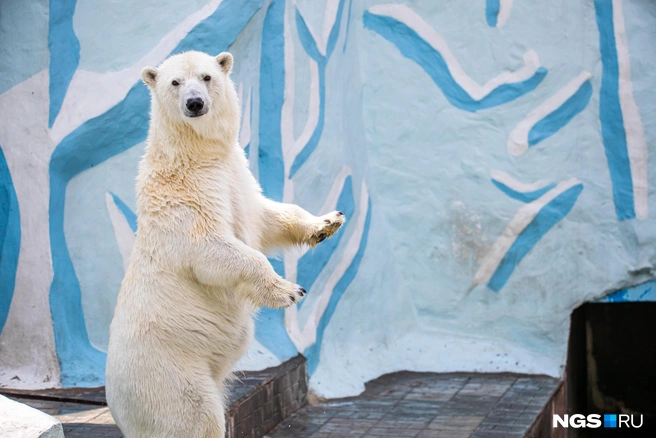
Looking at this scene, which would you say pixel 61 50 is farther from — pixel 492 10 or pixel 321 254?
pixel 492 10

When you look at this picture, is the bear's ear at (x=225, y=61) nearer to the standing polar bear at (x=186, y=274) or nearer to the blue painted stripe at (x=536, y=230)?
the standing polar bear at (x=186, y=274)

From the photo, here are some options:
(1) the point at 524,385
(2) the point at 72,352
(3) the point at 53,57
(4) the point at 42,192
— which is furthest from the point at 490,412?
(3) the point at 53,57

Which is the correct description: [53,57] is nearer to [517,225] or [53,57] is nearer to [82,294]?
[82,294]

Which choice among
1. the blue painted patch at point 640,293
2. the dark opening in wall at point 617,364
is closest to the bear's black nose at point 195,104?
the blue painted patch at point 640,293

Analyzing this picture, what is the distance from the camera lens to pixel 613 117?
20.1 ft

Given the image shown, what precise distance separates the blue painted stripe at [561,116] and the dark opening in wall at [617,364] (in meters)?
1.58

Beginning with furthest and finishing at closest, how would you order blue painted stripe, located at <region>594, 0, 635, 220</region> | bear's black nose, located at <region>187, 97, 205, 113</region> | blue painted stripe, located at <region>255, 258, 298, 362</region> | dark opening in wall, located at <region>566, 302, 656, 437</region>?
dark opening in wall, located at <region>566, 302, 656, 437</region> → blue painted stripe, located at <region>594, 0, 635, 220</region> → blue painted stripe, located at <region>255, 258, 298, 362</region> → bear's black nose, located at <region>187, 97, 205, 113</region>

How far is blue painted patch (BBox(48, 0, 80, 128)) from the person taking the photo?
4.95 meters

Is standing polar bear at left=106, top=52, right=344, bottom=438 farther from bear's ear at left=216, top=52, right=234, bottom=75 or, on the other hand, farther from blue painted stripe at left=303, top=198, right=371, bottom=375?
blue painted stripe at left=303, top=198, right=371, bottom=375

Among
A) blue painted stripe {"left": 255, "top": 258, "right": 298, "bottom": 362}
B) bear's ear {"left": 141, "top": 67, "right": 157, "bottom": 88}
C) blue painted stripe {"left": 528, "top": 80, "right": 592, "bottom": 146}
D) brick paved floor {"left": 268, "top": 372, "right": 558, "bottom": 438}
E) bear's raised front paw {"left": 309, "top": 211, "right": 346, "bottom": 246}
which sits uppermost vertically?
bear's ear {"left": 141, "top": 67, "right": 157, "bottom": 88}

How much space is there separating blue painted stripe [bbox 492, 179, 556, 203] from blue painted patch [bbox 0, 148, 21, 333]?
10.2 feet

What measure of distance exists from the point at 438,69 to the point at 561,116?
880mm

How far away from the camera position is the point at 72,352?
496 centimetres

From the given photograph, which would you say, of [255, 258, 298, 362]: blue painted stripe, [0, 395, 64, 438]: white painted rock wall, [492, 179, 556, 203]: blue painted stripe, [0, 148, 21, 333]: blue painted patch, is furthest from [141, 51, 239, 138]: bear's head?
[492, 179, 556, 203]: blue painted stripe
